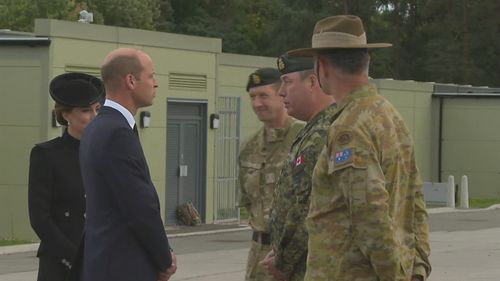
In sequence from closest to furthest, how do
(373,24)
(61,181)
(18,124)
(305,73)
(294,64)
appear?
(305,73) → (294,64) → (61,181) → (18,124) → (373,24)

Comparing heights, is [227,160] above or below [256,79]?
below

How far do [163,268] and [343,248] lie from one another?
1157 mm

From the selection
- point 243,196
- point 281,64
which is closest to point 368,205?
point 281,64

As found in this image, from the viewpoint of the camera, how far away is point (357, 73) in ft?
16.9

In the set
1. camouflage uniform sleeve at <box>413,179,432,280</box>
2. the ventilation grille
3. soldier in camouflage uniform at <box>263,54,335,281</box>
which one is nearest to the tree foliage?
the ventilation grille

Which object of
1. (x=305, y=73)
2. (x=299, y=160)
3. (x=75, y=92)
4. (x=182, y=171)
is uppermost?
(x=305, y=73)

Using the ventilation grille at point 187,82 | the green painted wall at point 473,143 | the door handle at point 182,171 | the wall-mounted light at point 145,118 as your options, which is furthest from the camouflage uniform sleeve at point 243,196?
the green painted wall at point 473,143

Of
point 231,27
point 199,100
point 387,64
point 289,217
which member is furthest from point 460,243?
point 231,27

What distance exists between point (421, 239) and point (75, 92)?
2386 millimetres

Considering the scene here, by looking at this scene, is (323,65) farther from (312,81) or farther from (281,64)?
(281,64)

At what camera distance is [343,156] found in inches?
194

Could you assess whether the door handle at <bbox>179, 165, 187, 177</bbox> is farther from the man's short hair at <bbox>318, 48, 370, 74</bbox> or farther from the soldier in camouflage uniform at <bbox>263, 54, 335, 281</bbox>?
the man's short hair at <bbox>318, 48, 370, 74</bbox>

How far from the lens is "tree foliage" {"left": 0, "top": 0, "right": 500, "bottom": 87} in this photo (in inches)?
2579

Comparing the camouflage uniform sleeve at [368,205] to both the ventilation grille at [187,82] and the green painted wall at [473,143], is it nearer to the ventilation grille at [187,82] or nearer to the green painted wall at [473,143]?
the ventilation grille at [187,82]
